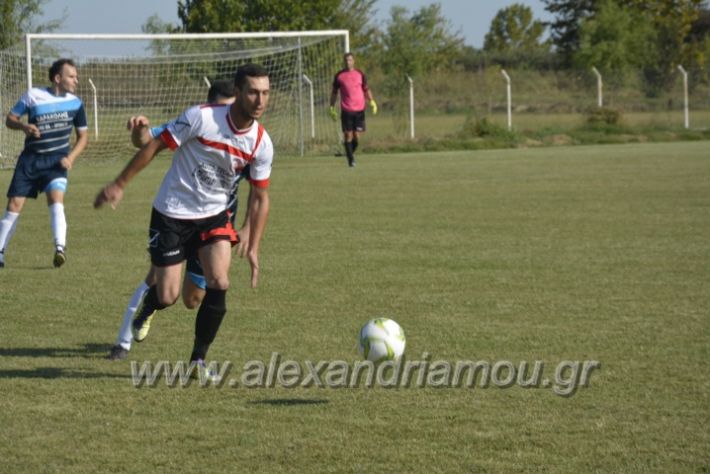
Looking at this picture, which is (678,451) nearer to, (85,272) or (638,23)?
(85,272)

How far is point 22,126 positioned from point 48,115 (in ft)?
1.02

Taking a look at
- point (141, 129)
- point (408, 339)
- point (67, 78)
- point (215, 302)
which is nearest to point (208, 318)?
point (215, 302)

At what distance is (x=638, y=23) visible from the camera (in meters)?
59.6

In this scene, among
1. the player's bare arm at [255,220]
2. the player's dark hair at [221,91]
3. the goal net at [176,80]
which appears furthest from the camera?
the goal net at [176,80]

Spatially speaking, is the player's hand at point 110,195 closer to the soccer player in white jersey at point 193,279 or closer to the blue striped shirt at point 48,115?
the soccer player in white jersey at point 193,279

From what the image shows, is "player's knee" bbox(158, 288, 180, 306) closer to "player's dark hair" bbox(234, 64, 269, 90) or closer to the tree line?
"player's dark hair" bbox(234, 64, 269, 90)

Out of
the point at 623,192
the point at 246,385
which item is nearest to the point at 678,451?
the point at 246,385

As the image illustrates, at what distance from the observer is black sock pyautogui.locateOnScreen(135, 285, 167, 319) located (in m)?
6.81

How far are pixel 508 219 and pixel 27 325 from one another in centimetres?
756

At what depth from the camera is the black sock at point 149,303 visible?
681 cm

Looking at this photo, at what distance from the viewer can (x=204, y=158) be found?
623 centimetres

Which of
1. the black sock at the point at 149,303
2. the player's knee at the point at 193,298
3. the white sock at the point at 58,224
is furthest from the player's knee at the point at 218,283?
the white sock at the point at 58,224

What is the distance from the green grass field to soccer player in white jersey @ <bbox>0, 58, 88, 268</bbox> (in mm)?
582

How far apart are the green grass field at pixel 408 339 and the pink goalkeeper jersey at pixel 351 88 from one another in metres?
7.11
